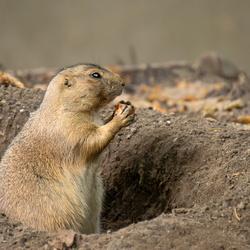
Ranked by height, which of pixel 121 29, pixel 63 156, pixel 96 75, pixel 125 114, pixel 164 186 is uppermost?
pixel 121 29

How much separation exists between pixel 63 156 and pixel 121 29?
8.21 metres

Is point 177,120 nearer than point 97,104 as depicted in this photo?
No

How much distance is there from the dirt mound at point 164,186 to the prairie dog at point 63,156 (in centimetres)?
22

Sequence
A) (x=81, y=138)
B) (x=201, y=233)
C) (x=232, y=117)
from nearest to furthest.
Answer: (x=201, y=233), (x=81, y=138), (x=232, y=117)

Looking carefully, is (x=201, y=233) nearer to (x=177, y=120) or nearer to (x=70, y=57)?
(x=177, y=120)

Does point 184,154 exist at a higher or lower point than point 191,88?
lower

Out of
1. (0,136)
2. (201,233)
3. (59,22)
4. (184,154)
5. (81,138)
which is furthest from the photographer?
(59,22)

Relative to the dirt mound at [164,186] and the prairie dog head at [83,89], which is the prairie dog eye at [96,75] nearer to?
the prairie dog head at [83,89]

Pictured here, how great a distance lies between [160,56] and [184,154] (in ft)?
24.9

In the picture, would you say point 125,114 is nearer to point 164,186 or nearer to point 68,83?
point 68,83

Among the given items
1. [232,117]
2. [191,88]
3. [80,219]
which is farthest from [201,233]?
[191,88]

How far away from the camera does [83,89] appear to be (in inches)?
154

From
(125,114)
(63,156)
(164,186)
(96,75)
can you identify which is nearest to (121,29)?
(164,186)

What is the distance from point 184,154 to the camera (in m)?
4.50
